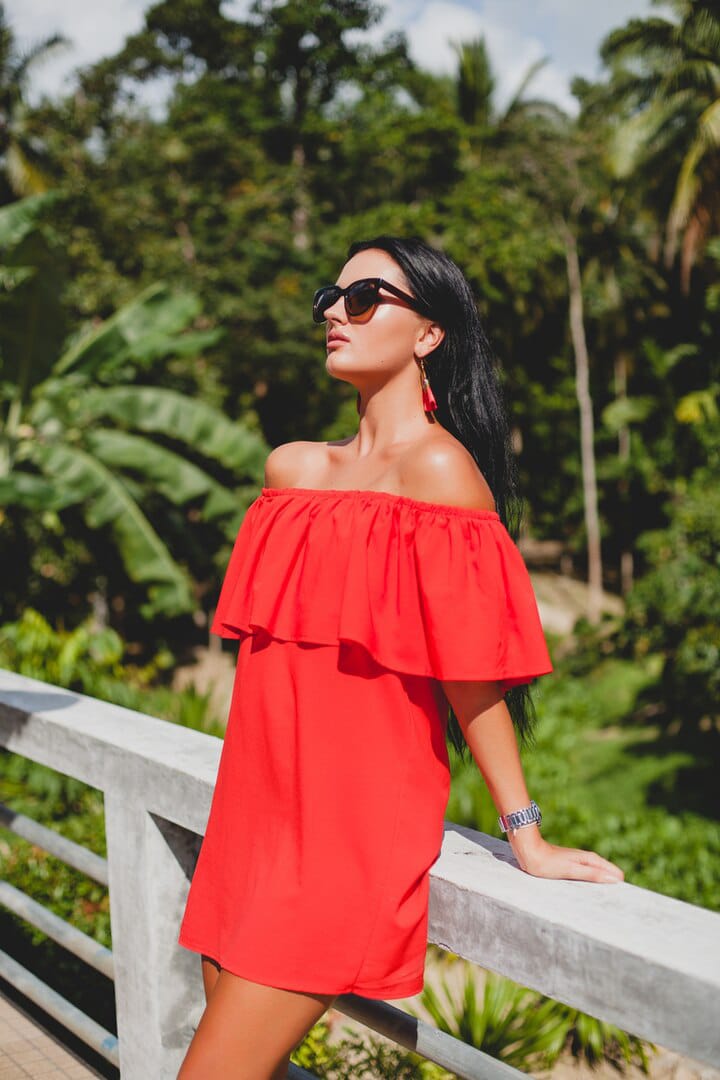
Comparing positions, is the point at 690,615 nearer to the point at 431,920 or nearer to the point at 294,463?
the point at 294,463

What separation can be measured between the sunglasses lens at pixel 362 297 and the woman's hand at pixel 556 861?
854mm

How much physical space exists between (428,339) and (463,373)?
0.27 feet

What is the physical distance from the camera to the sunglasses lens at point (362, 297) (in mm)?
1563

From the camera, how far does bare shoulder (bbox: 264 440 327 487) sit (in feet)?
5.44

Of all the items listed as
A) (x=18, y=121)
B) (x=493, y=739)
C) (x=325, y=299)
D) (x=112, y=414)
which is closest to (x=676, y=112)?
(x=18, y=121)

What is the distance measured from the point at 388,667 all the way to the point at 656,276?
20.8m

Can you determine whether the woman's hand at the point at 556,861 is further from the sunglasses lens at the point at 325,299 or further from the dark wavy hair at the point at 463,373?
the sunglasses lens at the point at 325,299

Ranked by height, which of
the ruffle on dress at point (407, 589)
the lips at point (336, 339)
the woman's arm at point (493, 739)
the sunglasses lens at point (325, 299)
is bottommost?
the woman's arm at point (493, 739)

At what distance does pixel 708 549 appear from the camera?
35.6 ft

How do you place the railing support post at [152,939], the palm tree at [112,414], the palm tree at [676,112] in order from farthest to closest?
the palm tree at [676,112]
the palm tree at [112,414]
the railing support post at [152,939]

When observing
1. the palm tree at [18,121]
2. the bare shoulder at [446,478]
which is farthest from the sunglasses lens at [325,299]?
the palm tree at [18,121]

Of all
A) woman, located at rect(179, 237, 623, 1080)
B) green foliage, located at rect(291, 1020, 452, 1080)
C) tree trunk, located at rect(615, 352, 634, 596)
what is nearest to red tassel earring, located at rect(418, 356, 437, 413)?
woman, located at rect(179, 237, 623, 1080)

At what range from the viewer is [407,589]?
1.41 m

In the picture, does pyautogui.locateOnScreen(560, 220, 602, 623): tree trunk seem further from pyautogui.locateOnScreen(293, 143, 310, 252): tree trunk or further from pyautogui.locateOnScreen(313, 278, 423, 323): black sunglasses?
pyautogui.locateOnScreen(313, 278, 423, 323): black sunglasses
